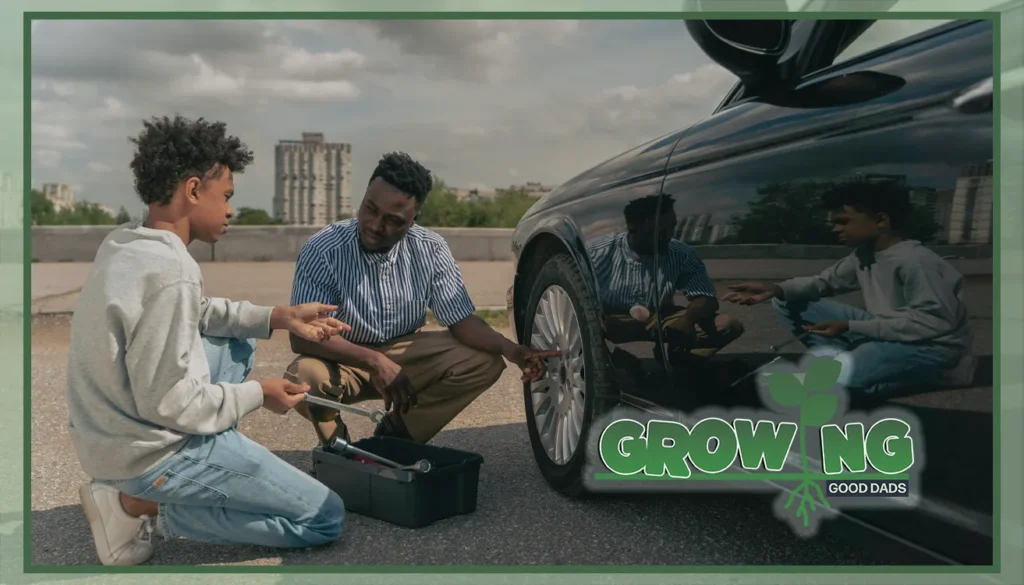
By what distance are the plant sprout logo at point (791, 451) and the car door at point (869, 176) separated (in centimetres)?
9

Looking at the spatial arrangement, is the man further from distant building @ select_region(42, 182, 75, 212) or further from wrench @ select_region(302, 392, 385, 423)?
distant building @ select_region(42, 182, 75, 212)

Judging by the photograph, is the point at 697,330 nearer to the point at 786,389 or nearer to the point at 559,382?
the point at 786,389

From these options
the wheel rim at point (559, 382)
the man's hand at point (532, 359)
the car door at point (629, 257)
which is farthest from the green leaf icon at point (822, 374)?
the man's hand at point (532, 359)

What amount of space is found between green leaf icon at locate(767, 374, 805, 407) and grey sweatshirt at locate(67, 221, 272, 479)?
4.61 ft

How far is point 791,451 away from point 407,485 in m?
1.14

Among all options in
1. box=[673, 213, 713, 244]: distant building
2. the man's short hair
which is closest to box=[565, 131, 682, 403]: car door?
the man's short hair

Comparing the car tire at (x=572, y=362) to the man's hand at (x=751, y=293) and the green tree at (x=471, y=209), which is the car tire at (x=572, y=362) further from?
the man's hand at (x=751, y=293)

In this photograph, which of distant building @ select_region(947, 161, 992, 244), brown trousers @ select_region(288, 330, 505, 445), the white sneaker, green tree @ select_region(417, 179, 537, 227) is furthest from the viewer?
green tree @ select_region(417, 179, 537, 227)

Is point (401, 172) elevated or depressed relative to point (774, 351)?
elevated

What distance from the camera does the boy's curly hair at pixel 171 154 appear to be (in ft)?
8.11

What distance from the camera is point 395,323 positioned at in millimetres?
3324

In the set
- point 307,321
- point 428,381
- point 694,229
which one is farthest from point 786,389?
point 428,381

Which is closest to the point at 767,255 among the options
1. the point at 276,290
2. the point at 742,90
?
the point at 742,90

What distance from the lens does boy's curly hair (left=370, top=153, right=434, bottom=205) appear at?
312cm
